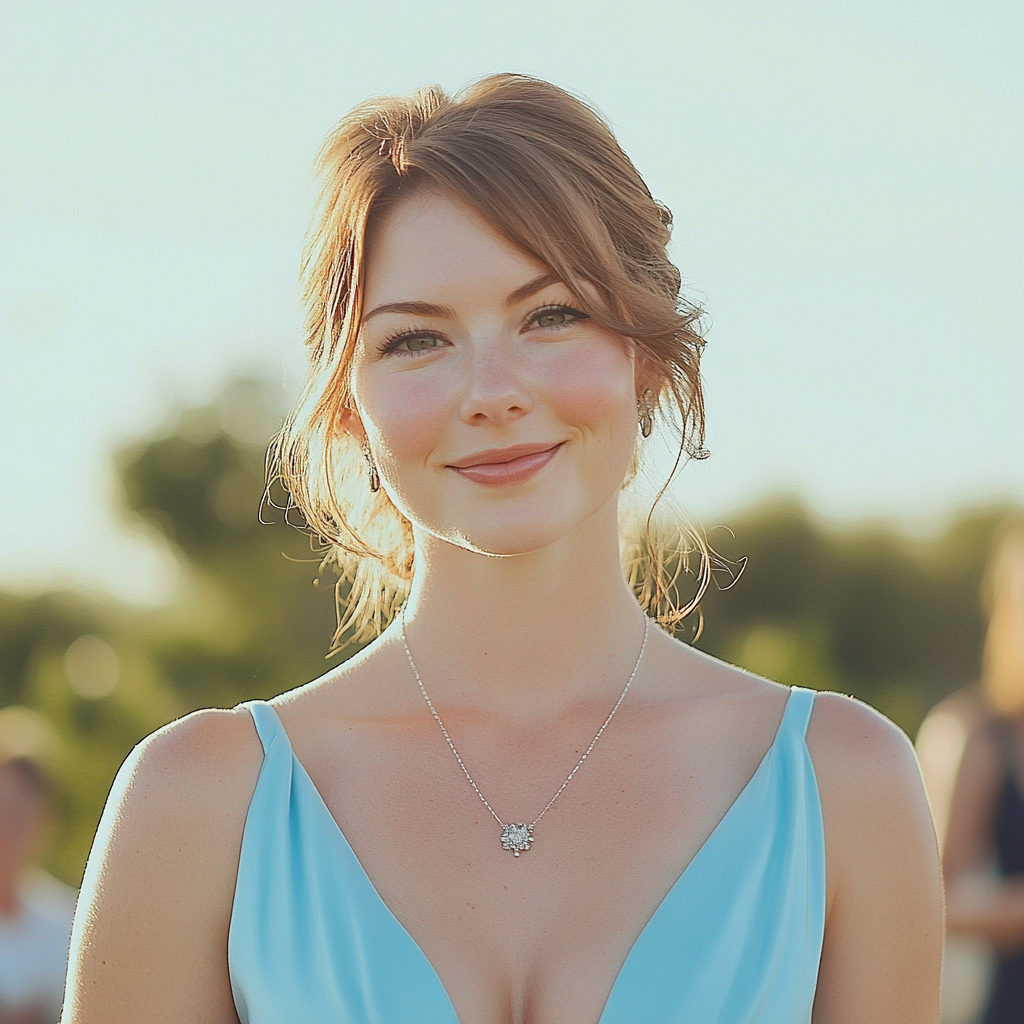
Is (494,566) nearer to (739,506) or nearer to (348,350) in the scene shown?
(348,350)

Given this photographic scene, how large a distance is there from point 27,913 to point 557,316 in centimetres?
380

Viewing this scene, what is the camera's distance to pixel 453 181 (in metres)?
2.42

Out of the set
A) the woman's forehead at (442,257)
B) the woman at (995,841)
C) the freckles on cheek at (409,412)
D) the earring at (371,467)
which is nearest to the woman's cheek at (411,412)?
the freckles on cheek at (409,412)

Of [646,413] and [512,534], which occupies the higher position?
[646,413]

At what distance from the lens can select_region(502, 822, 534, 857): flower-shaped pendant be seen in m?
2.42

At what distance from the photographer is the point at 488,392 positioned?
2311 mm

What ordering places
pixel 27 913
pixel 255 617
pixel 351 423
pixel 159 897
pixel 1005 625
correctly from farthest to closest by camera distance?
pixel 255 617 < pixel 27 913 < pixel 1005 625 < pixel 351 423 < pixel 159 897

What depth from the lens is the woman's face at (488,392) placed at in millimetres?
2342

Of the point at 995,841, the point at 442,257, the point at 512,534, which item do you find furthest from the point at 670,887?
the point at 995,841

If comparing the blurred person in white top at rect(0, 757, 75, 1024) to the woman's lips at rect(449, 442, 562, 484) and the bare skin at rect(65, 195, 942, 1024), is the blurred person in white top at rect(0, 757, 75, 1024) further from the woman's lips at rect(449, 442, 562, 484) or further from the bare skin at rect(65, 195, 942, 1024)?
the woman's lips at rect(449, 442, 562, 484)

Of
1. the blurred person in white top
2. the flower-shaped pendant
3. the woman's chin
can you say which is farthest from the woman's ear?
the blurred person in white top

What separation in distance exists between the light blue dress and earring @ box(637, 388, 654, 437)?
61 cm

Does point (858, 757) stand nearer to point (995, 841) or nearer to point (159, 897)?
point (159, 897)

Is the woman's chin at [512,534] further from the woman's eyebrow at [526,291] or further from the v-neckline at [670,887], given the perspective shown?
the v-neckline at [670,887]
